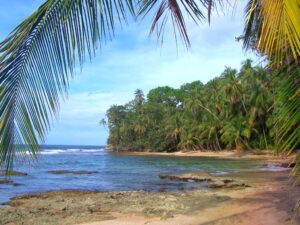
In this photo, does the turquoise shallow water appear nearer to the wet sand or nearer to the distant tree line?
the wet sand

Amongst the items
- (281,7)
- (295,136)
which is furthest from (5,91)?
(295,136)

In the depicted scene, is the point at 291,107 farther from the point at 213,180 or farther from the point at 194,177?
the point at 194,177

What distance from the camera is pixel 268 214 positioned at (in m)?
10.0

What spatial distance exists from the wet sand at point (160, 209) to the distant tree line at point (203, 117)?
36.6ft

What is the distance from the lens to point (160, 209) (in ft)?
40.0

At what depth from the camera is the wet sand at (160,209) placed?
1002cm

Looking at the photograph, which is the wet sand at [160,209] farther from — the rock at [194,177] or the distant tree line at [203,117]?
the distant tree line at [203,117]

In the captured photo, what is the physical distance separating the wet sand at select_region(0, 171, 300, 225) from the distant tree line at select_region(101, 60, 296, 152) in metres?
11.2

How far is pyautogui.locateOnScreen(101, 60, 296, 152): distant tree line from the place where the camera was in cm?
4694

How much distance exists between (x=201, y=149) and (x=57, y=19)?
209 ft

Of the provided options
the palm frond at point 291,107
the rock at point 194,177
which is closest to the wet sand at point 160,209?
the palm frond at point 291,107

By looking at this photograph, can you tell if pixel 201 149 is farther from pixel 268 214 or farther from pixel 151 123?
pixel 268 214

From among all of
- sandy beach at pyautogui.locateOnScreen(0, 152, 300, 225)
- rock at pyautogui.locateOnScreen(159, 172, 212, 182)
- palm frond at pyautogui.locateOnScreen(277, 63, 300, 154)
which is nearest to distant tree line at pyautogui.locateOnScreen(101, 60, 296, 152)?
rock at pyautogui.locateOnScreen(159, 172, 212, 182)

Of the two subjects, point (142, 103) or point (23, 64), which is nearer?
point (23, 64)
